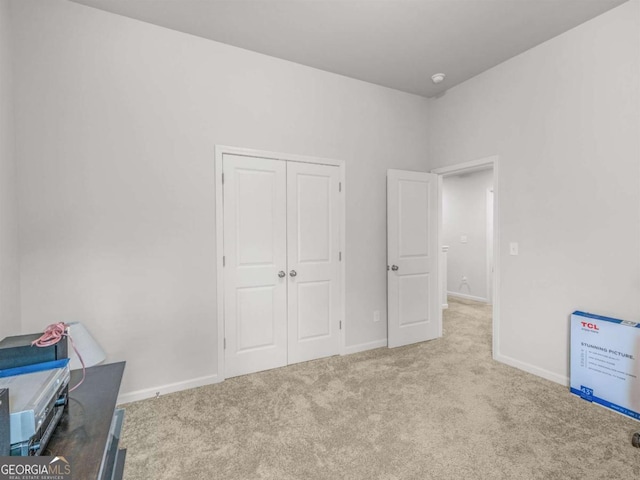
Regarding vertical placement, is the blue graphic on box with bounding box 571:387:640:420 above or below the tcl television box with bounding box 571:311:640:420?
below

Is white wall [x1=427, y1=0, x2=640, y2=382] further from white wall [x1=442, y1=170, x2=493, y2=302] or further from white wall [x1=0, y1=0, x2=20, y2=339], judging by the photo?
white wall [x1=0, y1=0, x2=20, y2=339]

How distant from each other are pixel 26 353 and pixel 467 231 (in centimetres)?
643

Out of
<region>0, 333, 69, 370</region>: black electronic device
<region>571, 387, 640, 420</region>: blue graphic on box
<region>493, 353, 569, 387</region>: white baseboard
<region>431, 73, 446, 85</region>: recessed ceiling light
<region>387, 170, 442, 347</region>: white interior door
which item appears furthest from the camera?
<region>387, 170, 442, 347</region>: white interior door

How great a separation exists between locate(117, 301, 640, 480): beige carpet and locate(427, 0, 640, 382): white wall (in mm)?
583

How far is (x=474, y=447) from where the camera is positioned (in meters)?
1.96

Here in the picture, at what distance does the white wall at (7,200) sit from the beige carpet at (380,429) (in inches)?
41.8

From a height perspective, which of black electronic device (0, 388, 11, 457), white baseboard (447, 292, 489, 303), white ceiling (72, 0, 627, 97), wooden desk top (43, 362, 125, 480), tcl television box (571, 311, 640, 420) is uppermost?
white ceiling (72, 0, 627, 97)

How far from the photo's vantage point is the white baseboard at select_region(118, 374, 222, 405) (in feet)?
8.27

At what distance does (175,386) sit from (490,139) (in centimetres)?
382

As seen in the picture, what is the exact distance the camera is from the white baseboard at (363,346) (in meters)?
3.49

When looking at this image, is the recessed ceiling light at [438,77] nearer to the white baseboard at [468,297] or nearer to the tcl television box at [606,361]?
the tcl television box at [606,361]

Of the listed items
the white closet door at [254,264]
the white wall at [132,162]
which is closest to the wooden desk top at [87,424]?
the white wall at [132,162]

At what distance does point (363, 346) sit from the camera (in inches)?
141

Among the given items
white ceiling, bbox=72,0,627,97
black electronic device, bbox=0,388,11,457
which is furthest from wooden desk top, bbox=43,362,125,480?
white ceiling, bbox=72,0,627,97
